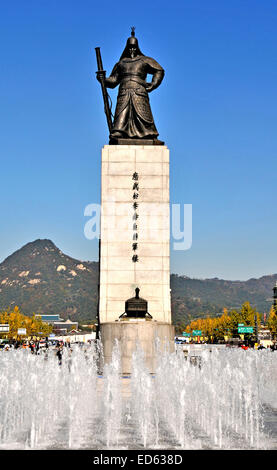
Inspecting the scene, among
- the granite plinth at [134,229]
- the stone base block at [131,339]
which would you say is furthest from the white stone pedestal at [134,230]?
the stone base block at [131,339]

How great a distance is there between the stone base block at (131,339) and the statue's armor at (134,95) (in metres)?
8.98

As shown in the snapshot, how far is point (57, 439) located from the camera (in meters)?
9.88

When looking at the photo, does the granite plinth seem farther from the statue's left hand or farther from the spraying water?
the spraying water

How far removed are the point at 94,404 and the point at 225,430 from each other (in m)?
3.93

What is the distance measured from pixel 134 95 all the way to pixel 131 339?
11.4 m

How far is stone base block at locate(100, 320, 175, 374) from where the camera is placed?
20.4 meters

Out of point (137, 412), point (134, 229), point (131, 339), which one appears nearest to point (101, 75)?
point (134, 229)

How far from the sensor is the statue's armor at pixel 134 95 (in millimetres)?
25469

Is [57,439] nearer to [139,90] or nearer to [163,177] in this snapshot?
[163,177]

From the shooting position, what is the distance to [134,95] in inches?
1013

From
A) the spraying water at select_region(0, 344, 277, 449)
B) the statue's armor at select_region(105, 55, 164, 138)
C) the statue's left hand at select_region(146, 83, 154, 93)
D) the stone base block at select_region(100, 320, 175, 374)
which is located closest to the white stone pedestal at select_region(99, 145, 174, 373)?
the statue's armor at select_region(105, 55, 164, 138)

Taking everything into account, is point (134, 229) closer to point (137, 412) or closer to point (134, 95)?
point (134, 95)
